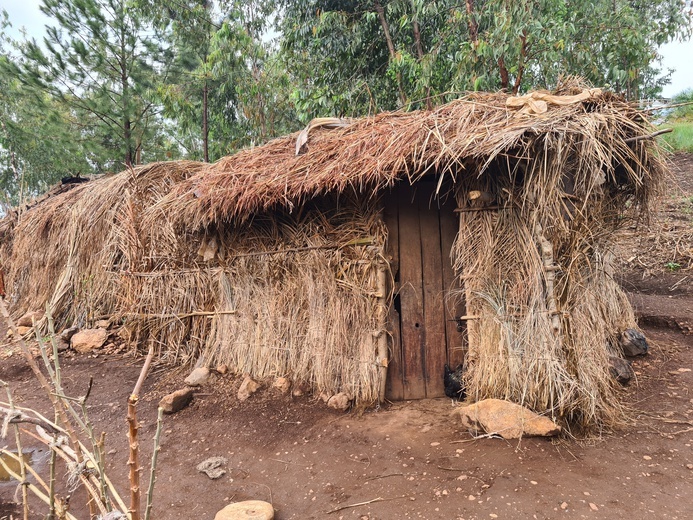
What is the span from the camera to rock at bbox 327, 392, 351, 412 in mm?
3990

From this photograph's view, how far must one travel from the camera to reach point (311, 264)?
4391 millimetres

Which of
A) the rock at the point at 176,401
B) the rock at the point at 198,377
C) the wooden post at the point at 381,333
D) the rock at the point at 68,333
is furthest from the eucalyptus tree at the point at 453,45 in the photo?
the rock at the point at 68,333

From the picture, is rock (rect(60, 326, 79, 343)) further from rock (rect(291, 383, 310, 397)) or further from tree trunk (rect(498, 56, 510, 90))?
tree trunk (rect(498, 56, 510, 90))

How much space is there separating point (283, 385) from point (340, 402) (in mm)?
748

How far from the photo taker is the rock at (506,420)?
10.3 ft

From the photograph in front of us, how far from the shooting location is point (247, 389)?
15.0 feet

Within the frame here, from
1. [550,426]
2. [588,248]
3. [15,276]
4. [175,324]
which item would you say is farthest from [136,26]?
[550,426]

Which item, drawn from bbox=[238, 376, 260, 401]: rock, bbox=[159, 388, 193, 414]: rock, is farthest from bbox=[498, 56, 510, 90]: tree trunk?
bbox=[159, 388, 193, 414]: rock

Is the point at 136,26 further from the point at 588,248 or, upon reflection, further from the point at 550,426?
the point at 550,426

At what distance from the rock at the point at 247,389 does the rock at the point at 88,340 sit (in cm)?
319

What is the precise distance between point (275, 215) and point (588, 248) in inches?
120

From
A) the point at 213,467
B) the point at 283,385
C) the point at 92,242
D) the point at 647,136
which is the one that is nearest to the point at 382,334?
the point at 283,385

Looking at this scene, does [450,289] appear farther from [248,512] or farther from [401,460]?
[248,512]

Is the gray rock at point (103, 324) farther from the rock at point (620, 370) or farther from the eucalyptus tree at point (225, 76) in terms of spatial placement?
the rock at point (620, 370)
